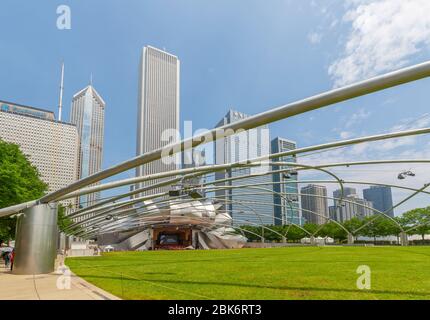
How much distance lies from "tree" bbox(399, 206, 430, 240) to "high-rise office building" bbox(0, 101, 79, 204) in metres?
108

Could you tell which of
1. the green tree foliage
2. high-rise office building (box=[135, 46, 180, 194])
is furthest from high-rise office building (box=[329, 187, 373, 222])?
high-rise office building (box=[135, 46, 180, 194])

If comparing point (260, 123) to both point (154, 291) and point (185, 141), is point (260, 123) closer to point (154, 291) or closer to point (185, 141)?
point (185, 141)

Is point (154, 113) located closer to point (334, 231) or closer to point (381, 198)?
point (334, 231)

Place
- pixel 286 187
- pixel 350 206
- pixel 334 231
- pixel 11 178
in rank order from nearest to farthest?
pixel 11 178, pixel 286 187, pixel 334 231, pixel 350 206

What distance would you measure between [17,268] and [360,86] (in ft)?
53.1

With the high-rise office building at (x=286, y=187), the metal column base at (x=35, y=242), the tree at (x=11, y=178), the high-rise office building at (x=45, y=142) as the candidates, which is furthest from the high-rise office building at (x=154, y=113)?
the metal column base at (x=35, y=242)

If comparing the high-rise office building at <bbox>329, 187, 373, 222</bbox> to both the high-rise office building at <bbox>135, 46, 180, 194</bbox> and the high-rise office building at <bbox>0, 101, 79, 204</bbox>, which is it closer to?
the high-rise office building at <bbox>135, 46, 180, 194</bbox>

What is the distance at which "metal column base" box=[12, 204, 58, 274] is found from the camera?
49.1 ft

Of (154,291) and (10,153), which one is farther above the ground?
(10,153)

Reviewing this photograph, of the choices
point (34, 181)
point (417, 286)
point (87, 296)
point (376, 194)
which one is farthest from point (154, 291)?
point (376, 194)

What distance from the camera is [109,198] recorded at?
1122 inches

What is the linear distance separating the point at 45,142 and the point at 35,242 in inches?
5198

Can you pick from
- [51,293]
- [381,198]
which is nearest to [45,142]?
[51,293]

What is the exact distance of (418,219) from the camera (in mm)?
69812
